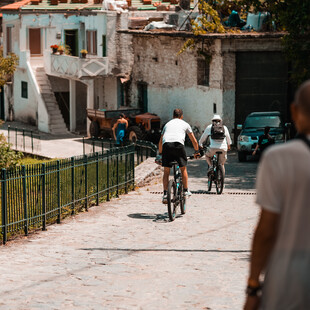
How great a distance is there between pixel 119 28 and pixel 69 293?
103 feet

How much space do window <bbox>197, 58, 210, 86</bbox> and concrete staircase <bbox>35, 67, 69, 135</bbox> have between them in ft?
32.8

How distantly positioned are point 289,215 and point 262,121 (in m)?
23.3

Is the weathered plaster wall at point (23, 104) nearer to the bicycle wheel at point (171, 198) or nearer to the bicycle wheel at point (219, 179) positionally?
the bicycle wheel at point (219, 179)

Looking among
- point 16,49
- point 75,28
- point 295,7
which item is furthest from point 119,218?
point 16,49

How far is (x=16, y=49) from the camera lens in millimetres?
44906

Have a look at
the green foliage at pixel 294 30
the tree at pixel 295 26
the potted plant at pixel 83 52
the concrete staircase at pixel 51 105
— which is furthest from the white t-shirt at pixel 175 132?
the concrete staircase at pixel 51 105

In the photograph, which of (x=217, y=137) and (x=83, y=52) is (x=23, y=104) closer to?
(x=83, y=52)

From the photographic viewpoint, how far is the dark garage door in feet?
101

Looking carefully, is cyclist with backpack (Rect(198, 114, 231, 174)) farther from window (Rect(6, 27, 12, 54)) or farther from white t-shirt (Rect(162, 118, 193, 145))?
window (Rect(6, 27, 12, 54))

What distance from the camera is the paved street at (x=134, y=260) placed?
812 cm

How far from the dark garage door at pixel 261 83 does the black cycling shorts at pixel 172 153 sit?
59.7 ft

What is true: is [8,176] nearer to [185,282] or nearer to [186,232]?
[186,232]

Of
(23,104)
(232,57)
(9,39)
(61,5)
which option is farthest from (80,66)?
(232,57)

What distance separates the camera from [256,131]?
86.9 ft
